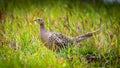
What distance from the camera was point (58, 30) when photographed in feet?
28.8

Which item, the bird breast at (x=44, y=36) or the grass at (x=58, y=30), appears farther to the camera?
the bird breast at (x=44, y=36)

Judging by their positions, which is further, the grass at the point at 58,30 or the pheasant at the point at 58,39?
the pheasant at the point at 58,39

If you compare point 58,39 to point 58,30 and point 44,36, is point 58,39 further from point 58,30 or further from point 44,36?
point 58,30

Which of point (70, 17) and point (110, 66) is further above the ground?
point (70, 17)

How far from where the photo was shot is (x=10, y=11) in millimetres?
9727

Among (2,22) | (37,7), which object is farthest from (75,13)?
(2,22)

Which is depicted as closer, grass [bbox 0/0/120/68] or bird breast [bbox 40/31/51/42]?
grass [bbox 0/0/120/68]

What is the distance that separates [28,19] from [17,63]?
270cm

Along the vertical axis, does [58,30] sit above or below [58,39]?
above

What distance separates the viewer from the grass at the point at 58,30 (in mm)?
6797

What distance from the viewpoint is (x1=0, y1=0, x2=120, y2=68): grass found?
6.80 m

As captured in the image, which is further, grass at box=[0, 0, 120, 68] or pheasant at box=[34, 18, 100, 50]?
pheasant at box=[34, 18, 100, 50]

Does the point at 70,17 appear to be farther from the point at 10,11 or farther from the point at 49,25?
the point at 10,11

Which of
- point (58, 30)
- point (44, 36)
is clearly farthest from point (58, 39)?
point (58, 30)
